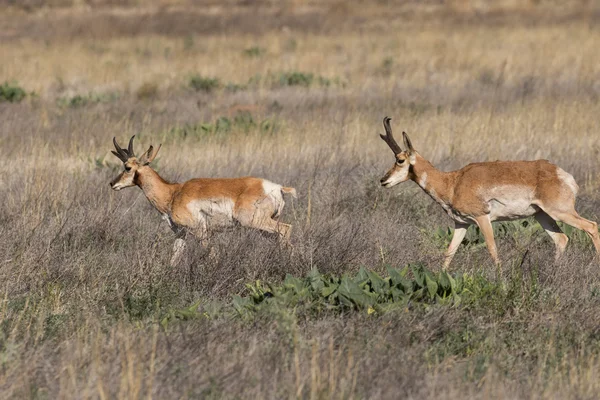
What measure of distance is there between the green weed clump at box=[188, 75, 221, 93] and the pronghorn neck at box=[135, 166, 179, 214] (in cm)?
1077

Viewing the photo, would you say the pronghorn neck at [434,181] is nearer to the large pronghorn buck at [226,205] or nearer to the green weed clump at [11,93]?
A: the large pronghorn buck at [226,205]

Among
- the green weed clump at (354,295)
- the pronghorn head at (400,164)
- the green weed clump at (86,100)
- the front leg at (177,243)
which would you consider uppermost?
the pronghorn head at (400,164)

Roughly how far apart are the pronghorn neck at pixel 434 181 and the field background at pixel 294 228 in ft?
1.26

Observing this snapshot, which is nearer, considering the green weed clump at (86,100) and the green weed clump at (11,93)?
the green weed clump at (86,100)

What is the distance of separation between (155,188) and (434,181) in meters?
2.76

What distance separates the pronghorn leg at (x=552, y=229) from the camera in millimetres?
8751

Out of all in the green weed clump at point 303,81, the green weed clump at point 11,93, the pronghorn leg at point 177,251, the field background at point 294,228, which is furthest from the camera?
the green weed clump at point 303,81

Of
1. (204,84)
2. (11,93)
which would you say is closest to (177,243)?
(11,93)

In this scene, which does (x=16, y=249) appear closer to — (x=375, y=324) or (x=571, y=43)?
(x=375, y=324)

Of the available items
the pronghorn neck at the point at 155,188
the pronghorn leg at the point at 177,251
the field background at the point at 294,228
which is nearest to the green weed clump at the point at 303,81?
the field background at the point at 294,228

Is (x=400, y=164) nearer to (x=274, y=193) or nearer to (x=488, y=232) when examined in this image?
(x=488, y=232)

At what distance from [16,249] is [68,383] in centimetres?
325

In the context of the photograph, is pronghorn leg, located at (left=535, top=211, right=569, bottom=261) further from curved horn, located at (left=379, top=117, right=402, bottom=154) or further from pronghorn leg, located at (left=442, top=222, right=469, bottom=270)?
curved horn, located at (left=379, top=117, right=402, bottom=154)

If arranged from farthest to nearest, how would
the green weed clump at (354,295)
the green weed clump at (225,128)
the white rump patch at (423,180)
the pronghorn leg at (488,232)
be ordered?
the green weed clump at (225,128)
the white rump patch at (423,180)
the pronghorn leg at (488,232)
the green weed clump at (354,295)
